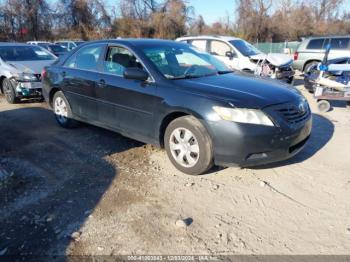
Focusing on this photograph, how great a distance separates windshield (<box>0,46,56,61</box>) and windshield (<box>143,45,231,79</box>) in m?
5.88

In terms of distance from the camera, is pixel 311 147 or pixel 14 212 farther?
pixel 311 147

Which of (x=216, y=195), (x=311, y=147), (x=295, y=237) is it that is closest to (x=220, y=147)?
(x=216, y=195)

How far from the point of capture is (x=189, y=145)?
13.8 ft

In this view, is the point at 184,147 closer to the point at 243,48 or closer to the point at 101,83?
the point at 101,83

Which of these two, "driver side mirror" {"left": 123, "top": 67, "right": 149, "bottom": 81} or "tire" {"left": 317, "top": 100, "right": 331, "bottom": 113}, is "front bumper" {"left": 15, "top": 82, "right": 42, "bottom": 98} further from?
"tire" {"left": 317, "top": 100, "right": 331, "bottom": 113}

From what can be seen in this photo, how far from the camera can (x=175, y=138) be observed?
4.30 m

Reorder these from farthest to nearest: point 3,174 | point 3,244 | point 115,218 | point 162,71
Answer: point 162,71 < point 3,174 < point 115,218 < point 3,244

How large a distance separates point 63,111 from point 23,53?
443 cm

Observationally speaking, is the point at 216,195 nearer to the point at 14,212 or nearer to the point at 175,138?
the point at 175,138

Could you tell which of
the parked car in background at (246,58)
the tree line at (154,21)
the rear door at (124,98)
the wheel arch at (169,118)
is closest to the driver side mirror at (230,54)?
the parked car in background at (246,58)

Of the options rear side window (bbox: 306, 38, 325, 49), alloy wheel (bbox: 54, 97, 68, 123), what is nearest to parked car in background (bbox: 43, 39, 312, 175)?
alloy wheel (bbox: 54, 97, 68, 123)

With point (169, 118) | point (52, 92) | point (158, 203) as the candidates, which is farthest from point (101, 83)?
point (158, 203)

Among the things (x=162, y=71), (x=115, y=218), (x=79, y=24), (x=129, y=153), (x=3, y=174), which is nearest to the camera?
(x=115, y=218)

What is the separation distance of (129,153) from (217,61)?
6.84 feet
